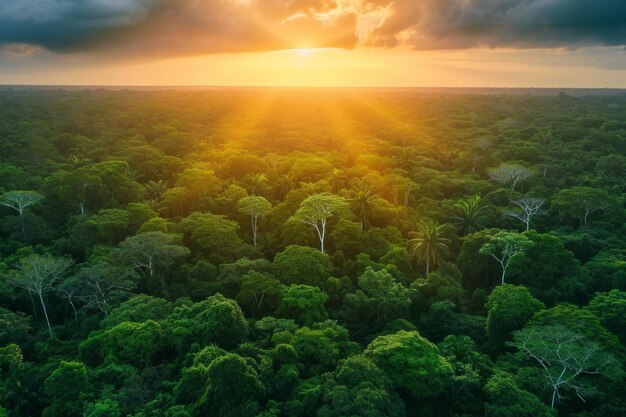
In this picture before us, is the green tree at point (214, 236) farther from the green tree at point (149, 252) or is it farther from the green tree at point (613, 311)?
the green tree at point (613, 311)

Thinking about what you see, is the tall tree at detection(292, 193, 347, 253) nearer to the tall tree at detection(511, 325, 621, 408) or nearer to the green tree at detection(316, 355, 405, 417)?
the green tree at detection(316, 355, 405, 417)

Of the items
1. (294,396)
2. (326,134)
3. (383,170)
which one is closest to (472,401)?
(294,396)

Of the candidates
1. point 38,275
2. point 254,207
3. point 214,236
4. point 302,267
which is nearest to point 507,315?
point 302,267

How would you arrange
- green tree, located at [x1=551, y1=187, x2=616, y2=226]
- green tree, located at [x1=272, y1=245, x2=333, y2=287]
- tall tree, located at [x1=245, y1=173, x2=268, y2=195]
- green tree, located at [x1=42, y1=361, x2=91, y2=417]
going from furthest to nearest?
tall tree, located at [x1=245, y1=173, x2=268, y2=195] < green tree, located at [x1=551, y1=187, x2=616, y2=226] < green tree, located at [x1=272, y1=245, x2=333, y2=287] < green tree, located at [x1=42, y1=361, x2=91, y2=417]

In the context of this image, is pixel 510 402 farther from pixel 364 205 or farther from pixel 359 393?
pixel 364 205

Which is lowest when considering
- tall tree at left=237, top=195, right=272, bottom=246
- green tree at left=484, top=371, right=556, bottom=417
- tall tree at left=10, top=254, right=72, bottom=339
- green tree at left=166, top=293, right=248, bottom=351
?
green tree at left=484, top=371, right=556, bottom=417

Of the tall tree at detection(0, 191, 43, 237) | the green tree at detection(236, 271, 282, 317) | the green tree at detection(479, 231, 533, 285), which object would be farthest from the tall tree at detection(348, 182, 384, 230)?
the tall tree at detection(0, 191, 43, 237)
